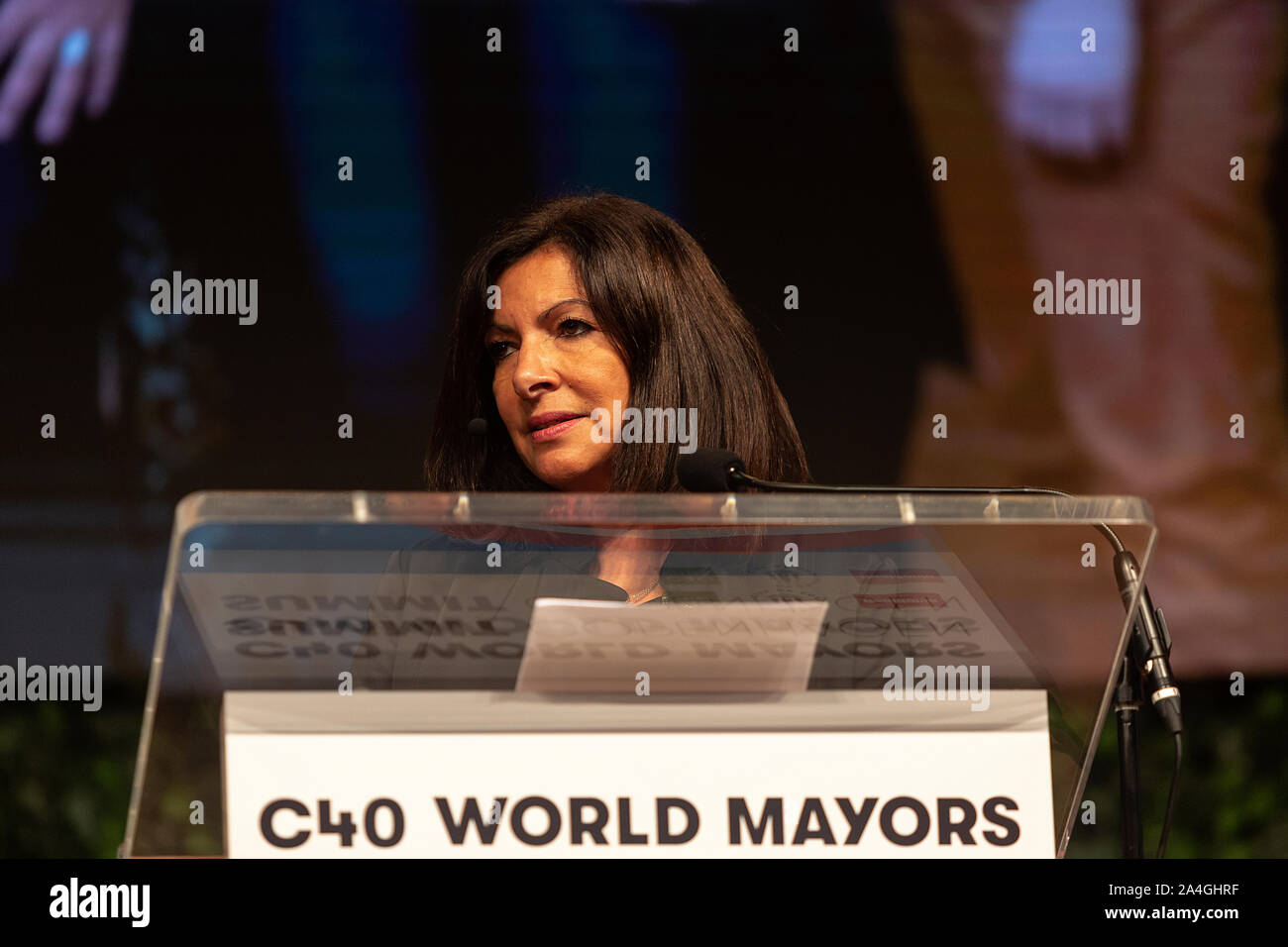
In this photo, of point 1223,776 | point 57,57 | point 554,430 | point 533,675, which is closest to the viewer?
point 533,675

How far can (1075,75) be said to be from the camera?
283cm

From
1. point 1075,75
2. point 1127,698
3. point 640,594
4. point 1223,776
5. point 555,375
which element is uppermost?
point 1075,75

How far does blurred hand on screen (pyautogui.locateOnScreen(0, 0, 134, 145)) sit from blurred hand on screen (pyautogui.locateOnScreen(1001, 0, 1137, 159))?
1804mm

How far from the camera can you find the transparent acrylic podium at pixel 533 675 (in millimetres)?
912

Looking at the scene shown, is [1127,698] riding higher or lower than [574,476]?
lower

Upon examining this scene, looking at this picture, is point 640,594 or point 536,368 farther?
point 536,368

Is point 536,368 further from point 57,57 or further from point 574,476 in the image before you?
point 57,57

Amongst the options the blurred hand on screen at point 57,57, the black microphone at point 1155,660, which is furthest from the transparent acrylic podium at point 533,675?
the blurred hand on screen at point 57,57

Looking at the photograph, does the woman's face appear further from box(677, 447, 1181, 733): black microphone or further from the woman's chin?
box(677, 447, 1181, 733): black microphone

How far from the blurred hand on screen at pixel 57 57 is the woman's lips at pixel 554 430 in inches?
59.9

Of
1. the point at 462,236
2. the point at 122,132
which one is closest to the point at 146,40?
the point at 122,132

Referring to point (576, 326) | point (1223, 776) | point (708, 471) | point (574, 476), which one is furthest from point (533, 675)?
point (1223, 776)

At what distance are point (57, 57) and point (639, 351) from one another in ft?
5.15
